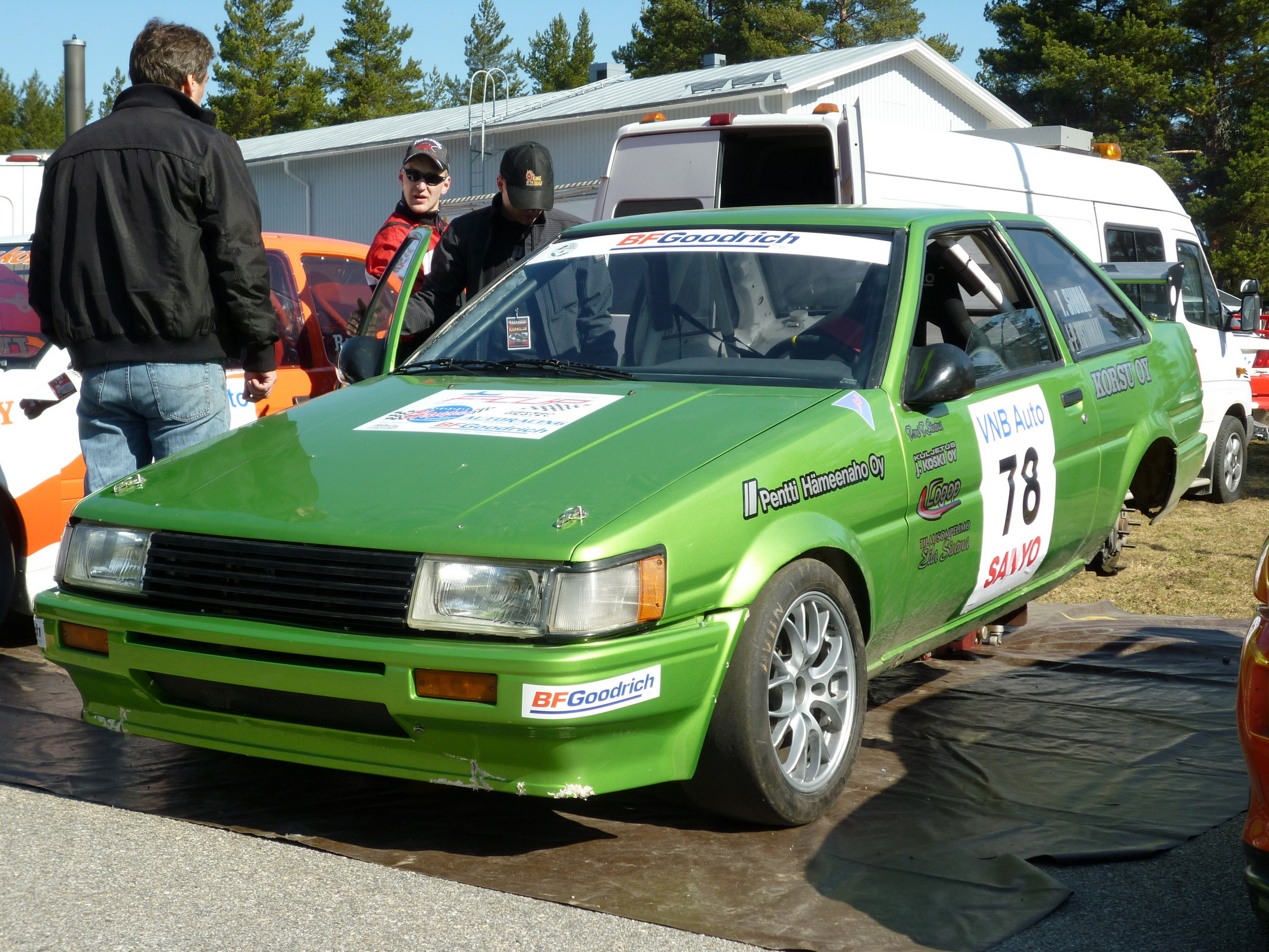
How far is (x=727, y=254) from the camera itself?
4.41m

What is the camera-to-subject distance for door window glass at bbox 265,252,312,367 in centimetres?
616

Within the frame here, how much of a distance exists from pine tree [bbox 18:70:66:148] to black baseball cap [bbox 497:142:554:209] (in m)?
87.4

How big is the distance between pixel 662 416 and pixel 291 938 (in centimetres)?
157

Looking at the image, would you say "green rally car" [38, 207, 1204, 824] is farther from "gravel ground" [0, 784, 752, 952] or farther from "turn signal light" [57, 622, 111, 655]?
"gravel ground" [0, 784, 752, 952]

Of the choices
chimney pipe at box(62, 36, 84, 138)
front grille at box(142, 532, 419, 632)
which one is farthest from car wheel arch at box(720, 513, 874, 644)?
chimney pipe at box(62, 36, 84, 138)

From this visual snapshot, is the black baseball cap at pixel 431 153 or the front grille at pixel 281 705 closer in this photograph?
the front grille at pixel 281 705

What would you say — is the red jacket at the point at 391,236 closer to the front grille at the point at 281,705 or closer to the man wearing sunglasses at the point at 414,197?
the man wearing sunglasses at the point at 414,197

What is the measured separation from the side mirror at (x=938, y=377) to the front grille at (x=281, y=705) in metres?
1.77

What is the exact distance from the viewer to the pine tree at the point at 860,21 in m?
54.9

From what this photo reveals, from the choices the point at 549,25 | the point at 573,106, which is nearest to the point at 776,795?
the point at 573,106

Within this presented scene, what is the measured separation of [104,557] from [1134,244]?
8.27 metres

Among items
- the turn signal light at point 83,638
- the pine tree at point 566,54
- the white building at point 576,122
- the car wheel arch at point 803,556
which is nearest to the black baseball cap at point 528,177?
the car wheel arch at point 803,556

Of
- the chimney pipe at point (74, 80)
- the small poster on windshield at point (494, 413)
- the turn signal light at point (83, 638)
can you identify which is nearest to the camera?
the turn signal light at point (83, 638)

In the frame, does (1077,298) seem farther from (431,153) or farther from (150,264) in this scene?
(150,264)
